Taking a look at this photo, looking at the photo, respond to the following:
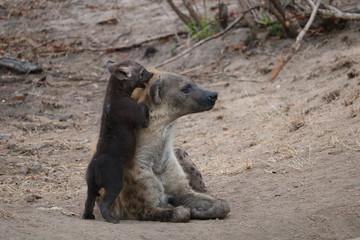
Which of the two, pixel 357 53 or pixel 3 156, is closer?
pixel 3 156

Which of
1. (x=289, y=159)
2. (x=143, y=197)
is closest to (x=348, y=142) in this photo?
(x=289, y=159)

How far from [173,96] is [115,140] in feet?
1.92

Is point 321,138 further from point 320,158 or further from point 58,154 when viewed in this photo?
point 58,154

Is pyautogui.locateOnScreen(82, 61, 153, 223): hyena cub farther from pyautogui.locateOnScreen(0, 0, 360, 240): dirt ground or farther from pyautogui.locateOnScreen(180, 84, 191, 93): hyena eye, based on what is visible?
pyautogui.locateOnScreen(180, 84, 191, 93): hyena eye

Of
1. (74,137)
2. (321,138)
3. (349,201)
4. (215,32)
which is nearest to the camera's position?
(349,201)

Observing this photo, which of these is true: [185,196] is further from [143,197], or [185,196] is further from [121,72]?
[121,72]

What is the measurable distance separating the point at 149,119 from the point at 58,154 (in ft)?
9.88

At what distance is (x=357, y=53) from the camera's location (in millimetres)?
8164

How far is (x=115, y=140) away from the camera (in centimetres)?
Answer: 426

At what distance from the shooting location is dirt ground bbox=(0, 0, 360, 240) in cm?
423

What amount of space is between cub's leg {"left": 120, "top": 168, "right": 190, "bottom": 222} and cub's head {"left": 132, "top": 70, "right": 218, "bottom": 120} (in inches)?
18.5

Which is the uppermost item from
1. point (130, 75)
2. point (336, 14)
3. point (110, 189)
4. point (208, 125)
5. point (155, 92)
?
point (130, 75)

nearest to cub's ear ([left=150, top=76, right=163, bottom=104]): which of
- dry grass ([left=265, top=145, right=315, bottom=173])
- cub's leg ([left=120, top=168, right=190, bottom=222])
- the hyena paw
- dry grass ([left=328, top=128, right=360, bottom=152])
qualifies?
cub's leg ([left=120, top=168, right=190, bottom=222])

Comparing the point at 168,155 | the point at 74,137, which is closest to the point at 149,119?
the point at 168,155
